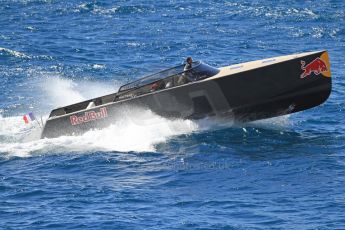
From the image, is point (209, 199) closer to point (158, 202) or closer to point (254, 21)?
point (158, 202)

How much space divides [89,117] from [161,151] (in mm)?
2910

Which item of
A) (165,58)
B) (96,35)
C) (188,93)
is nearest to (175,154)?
(188,93)

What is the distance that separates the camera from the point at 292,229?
1702 cm

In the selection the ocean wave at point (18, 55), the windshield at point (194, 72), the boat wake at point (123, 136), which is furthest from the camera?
the ocean wave at point (18, 55)

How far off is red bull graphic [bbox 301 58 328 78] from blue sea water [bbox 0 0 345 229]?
78.6 inches

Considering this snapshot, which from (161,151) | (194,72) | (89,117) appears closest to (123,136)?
(89,117)

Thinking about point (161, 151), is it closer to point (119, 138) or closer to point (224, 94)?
point (119, 138)

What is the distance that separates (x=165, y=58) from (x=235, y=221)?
1923 centimetres

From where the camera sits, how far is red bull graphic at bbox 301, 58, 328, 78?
2325 centimetres

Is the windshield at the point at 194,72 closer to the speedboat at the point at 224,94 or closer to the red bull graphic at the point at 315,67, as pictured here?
the speedboat at the point at 224,94

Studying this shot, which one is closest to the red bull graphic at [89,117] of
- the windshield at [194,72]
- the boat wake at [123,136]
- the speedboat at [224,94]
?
the speedboat at [224,94]

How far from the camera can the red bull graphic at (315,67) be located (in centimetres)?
2325

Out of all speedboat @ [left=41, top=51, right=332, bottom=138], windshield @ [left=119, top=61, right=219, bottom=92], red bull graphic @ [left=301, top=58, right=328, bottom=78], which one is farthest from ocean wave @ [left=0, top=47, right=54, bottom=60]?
red bull graphic @ [left=301, top=58, right=328, bottom=78]

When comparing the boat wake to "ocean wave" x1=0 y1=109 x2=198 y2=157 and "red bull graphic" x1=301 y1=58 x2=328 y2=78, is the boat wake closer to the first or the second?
"ocean wave" x1=0 y1=109 x2=198 y2=157
